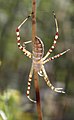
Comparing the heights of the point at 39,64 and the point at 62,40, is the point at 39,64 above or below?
below

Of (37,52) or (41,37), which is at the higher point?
(41,37)

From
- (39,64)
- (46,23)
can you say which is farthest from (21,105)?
(39,64)

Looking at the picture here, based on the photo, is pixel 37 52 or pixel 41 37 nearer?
pixel 37 52

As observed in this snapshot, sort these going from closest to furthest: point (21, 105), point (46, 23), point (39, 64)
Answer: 1. point (39, 64)
2. point (21, 105)
3. point (46, 23)

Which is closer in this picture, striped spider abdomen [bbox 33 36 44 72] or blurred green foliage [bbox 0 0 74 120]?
striped spider abdomen [bbox 33 36 44 72]

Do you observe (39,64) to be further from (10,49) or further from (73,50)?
(10,49)

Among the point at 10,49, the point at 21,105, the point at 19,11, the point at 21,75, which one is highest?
the point at 19,11

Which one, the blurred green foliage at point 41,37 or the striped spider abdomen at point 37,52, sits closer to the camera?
the striped spider abdomen at point 37,52

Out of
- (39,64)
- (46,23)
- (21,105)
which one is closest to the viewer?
(39,64)
